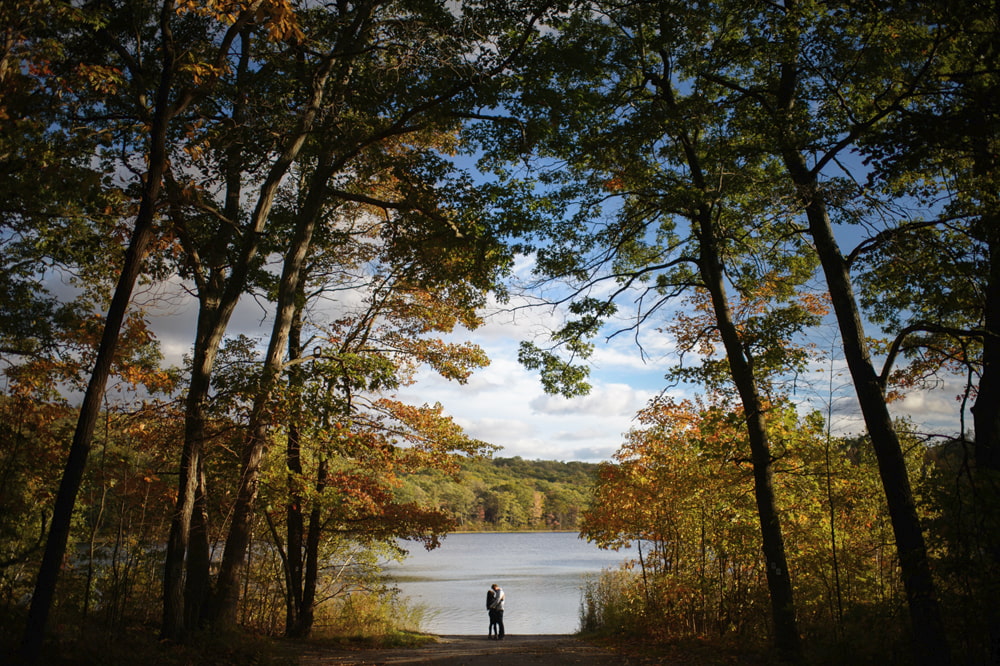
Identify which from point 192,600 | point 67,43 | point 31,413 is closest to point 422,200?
point 67,43

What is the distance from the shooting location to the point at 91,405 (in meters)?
5.91

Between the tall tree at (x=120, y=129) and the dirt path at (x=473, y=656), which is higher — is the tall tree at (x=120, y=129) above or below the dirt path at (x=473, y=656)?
above

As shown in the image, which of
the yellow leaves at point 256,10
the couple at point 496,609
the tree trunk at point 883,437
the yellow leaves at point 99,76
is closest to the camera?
the tree trunk at point 883,437

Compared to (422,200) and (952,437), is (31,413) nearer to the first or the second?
(422,200)

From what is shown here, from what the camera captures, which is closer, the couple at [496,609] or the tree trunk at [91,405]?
the tree trunk at [91,405]

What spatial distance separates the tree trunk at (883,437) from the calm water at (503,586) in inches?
465

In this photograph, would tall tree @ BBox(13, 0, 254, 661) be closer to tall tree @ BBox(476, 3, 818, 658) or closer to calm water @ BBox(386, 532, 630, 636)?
tall tree @ BBox(476, 3, 818, 658)

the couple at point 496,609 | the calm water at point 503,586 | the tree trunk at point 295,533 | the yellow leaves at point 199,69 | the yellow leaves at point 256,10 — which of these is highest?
the yellow leaves at point 256,10

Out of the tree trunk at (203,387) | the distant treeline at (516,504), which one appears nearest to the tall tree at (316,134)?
the tree trunk at (203,387)

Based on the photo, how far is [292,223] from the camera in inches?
448

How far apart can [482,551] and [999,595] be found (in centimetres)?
6063

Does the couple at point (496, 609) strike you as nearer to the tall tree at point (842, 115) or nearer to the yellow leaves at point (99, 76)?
A: the tall tree at point (842, 115)

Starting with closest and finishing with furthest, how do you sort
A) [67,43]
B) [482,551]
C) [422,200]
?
[67,43] < [422,200] < [482,551]

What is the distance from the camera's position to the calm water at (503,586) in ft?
69.9
